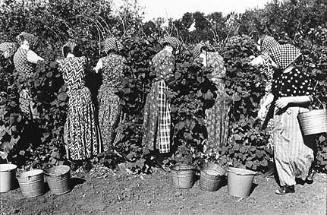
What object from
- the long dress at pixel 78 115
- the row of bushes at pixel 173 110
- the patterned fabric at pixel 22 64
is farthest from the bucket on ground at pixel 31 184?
the patterned fabric at pixel 22 64

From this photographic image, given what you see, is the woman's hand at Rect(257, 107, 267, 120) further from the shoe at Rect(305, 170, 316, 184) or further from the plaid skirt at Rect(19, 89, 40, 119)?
the plaid skirt at Rect(19, 89, 40, 119)

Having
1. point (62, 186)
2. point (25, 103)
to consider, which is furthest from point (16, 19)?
point (62, 186)

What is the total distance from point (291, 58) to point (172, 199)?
2.30 m

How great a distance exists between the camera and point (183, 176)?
4.57 meters

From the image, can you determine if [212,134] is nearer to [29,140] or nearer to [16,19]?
[29,140]

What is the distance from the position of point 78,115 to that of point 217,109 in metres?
1.99

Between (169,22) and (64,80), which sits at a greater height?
(169,22)

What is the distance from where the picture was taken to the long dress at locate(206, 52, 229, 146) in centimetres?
490

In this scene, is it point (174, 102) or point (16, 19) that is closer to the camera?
point (174, 102)

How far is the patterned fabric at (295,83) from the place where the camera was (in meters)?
4.04

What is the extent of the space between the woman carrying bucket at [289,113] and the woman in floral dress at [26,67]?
3.34m

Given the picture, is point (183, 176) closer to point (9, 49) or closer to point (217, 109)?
point (217, 109)

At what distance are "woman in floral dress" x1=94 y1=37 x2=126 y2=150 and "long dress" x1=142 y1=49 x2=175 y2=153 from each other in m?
0.48

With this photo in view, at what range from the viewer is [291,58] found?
13.3 ft
